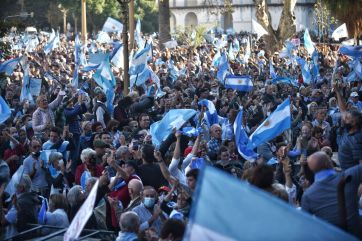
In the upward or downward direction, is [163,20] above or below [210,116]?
above

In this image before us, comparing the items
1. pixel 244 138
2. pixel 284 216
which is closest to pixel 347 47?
pixel 244 138

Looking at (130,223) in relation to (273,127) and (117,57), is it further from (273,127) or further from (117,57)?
(117,57)

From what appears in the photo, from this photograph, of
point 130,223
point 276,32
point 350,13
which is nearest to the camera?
point 130,223

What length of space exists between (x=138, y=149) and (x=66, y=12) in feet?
201

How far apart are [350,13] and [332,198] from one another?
91.0ft

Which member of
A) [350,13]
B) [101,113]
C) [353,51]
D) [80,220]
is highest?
[350,13]

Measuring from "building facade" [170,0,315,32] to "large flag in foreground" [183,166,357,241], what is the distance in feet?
260

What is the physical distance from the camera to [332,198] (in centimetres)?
643

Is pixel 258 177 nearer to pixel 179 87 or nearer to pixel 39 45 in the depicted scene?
pixel 179 87

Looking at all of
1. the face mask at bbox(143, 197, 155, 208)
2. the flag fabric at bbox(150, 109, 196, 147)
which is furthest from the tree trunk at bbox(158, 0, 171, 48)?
the face mask at bbox(143, 197, 155, 208)

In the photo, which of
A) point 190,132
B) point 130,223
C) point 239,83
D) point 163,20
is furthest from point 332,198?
point 163,20

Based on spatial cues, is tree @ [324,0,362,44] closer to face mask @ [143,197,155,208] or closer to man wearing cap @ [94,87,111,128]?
man wearing cap @ [94,87,111,128]

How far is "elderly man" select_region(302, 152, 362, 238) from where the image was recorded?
6.37 metres

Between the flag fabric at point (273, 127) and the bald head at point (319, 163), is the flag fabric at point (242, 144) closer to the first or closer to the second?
the flag fabric at point (273, 127)
